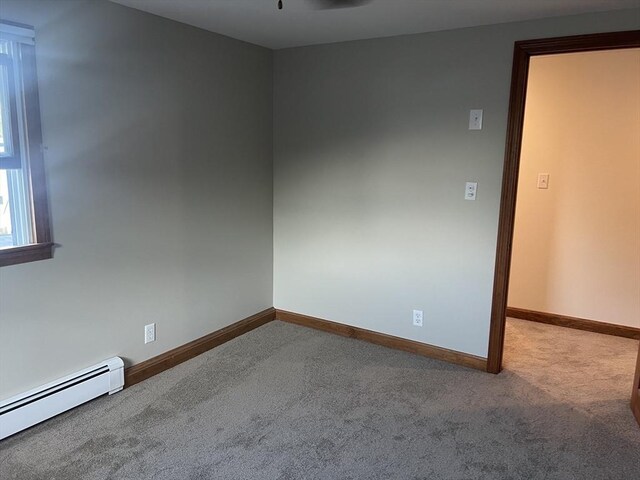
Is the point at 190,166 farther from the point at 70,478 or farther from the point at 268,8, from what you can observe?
the point at 70,478

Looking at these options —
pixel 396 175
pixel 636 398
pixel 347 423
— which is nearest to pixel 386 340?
pixel 347 423

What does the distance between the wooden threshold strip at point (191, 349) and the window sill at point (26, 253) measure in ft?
2.84

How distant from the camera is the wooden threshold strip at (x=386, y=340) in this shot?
312cm

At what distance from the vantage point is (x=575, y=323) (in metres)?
3.85

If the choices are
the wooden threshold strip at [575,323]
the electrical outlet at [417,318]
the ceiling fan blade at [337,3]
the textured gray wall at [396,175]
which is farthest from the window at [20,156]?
the wooden threshold strip at [575,323]

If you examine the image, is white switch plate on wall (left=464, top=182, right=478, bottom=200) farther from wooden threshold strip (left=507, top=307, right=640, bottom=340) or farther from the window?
the window

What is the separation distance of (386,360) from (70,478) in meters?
1.93

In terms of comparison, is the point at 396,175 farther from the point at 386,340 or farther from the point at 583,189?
the point at 583,189

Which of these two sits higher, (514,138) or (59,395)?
(514,138)

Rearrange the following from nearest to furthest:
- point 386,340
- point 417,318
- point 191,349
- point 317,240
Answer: point 191,349 < point 417,318 < point 386,340 < point 317,240

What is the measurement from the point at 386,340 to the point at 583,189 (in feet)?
6.43

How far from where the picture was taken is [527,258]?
3996 mm

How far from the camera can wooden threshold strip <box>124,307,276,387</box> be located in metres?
2.80

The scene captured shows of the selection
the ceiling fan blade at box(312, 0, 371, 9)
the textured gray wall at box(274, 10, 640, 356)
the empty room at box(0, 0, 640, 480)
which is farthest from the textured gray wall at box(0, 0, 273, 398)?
the ceiling fan blade at box(312, 0, 371, 9)
